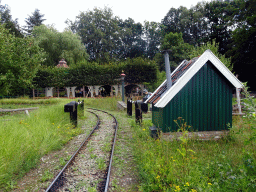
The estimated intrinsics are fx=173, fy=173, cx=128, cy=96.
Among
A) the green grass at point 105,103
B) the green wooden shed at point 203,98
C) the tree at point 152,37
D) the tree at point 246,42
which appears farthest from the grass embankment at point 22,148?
the tree at point 152,37

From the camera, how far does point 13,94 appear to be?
2361cm

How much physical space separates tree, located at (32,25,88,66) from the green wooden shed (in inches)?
1088

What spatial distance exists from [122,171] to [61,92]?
25.6 meters

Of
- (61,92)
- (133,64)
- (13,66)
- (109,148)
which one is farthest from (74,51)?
(109,148)

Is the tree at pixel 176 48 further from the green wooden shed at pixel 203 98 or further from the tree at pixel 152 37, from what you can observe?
the green wooden shed at pixel 203 98

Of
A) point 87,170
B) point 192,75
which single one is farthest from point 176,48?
point 87,170

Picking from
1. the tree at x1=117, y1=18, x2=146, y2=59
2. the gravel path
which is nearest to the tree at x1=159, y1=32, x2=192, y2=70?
the tree at x1=117, y1=18, x2=146, y2=59

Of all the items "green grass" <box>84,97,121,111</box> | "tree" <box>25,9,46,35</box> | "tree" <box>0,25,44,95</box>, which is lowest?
"green grass" <box>84,97,121,111</box>

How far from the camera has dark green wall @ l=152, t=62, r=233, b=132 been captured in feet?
18.9

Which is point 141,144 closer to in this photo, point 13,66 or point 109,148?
point 109,148

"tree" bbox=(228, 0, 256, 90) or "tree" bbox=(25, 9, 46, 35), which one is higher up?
"tree" bbox=(25, 9, 46, 35)

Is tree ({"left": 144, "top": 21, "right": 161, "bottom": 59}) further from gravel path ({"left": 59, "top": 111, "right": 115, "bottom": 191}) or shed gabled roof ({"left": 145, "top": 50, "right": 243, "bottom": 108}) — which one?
gravel path ({"left": 59, "top": 111, "right": 115, "bottom": 191})

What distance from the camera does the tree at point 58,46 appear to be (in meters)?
30.4

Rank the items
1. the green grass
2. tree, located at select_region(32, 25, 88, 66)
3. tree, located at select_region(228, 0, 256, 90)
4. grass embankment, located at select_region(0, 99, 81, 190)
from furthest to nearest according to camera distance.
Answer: tree, located at select_region(32, 25, 88, 66) → tree, located at select_region(228, 0, 256, 90) → the green grass → grass embankment, located at select_region(0, 99, 81, 190)
